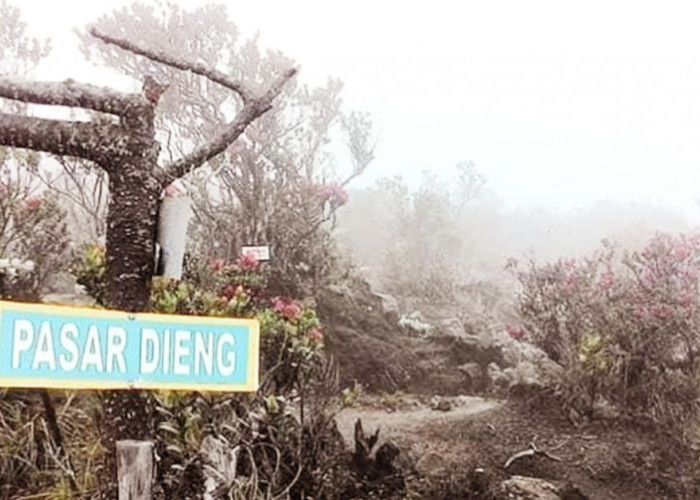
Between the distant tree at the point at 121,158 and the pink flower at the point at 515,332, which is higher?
the distant tree at the point at 121,158

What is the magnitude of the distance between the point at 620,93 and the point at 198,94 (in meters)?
1.99

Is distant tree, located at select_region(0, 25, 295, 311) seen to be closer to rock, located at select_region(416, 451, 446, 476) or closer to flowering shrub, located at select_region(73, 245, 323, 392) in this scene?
flowering shrub, located at select_region(73, 245, 323, 392)

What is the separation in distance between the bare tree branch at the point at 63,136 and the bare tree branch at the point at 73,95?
0.05 m

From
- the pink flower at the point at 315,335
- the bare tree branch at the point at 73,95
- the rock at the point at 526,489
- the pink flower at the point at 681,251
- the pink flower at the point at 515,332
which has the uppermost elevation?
the bare tree branch at the point at 73,95

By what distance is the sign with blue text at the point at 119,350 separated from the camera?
1520 millimetres

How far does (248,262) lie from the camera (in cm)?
378

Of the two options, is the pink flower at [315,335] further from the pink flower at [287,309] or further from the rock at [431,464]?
the rock at [431,464]

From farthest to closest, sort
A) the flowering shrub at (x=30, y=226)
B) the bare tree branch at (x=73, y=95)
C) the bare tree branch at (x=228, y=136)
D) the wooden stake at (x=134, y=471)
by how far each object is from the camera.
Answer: the flowering shrub at (x=30, y=226) → the bare tree branch at (x=228, y=136) → the bare tree branch at (x=73, y=95) → the wooden stake at (x=134, y=471)

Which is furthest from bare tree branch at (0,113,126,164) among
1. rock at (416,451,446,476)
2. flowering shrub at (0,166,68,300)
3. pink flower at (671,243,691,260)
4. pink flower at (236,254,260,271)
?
pink flower at (671,243,691,260)

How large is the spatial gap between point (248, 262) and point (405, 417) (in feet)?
2.94

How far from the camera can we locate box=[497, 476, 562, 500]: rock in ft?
11.5

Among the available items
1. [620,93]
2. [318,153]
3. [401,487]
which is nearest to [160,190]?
[401,487]

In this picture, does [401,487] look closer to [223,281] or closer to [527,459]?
[527,459]

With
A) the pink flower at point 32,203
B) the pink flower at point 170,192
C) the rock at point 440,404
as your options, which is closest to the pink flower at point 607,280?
the rock at point 440,404
